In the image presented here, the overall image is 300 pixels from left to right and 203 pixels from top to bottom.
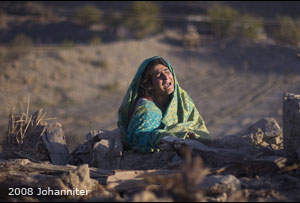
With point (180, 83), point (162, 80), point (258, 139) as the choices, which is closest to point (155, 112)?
point (162, 80)

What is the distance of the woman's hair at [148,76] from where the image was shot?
4820mm

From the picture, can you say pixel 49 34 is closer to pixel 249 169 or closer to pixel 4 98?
pixel 4 98

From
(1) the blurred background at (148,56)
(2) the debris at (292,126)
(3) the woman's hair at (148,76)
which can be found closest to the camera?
(2) the debris at (292,126)

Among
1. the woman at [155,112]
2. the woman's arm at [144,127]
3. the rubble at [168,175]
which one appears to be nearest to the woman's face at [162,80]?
the woman at [155,112]

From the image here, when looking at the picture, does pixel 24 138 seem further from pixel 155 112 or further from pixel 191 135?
pixel 191 135

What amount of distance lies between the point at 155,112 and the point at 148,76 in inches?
19.3

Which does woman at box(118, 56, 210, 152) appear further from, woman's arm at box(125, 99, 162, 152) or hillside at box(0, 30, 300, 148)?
hillside at box(0, 30, 300, 148)

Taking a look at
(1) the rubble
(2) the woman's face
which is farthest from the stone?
(2) the woman's face

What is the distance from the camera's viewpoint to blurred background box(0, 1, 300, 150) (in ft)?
34.6

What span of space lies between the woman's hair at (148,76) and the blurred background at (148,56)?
1323 millimetres

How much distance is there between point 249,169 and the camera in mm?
3531

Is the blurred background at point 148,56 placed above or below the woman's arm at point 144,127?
above

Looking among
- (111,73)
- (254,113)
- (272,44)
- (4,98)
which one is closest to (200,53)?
(272,44)

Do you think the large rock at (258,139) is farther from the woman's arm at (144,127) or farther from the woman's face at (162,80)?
the woman's face at (162,80)
